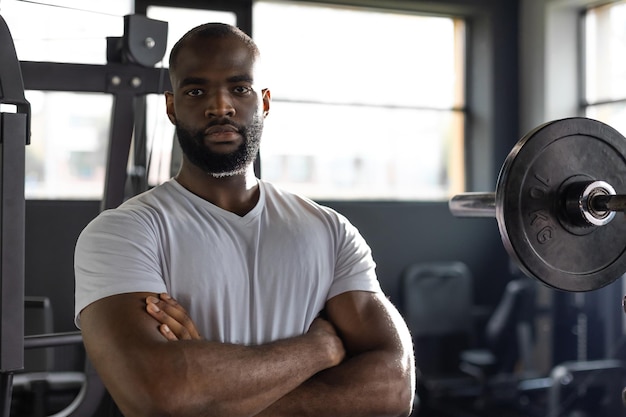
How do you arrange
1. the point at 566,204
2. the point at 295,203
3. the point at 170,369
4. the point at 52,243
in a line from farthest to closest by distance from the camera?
the point at 52,243 < the point at 295,203 < the point at 170,369 < the point at 566,204

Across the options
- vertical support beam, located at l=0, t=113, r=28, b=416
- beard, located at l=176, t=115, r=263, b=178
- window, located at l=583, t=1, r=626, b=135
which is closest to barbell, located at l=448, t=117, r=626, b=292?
beard, located at l=176, t=115, r=263, b=178

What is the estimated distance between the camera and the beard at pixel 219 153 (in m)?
1.42

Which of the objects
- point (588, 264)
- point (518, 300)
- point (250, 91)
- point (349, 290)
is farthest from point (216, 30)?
point (518, 300)

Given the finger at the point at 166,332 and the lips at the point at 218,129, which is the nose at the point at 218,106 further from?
the finger at the point at 166,332

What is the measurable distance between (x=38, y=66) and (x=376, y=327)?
0.91 meters

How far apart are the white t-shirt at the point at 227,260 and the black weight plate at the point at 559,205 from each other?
0.46 m

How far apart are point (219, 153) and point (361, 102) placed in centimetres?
336

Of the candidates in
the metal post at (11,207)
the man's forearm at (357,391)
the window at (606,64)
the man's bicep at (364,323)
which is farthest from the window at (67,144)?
the window at (606,64)

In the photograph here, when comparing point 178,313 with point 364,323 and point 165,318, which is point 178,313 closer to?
point 165,318

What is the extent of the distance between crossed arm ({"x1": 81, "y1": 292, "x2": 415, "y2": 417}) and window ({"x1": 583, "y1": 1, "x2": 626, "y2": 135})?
343 cm

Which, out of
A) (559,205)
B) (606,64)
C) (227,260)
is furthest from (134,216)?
(606,64)

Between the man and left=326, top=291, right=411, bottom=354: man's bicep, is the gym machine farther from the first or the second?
left=326, top=291, right=411, bottom=354: man's bicep

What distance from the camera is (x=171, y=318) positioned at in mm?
1275

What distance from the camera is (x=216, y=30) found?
1459 millimetres
